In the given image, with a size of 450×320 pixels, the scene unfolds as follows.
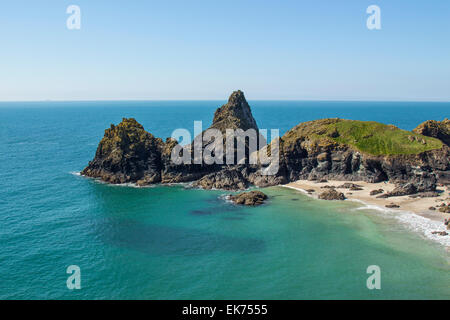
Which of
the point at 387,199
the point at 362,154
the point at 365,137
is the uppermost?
the point at 365,137

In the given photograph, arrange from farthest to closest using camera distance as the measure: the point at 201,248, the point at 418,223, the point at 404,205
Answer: the point at 404,205 < the point at 418,223 < the point at 201,248

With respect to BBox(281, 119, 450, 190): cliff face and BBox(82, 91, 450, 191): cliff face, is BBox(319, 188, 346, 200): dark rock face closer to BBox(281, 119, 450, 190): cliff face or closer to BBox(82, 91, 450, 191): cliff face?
BBox(281, 119, 450, 190): cliff face

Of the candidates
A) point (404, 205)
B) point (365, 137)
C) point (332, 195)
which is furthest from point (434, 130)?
point (332, 195)

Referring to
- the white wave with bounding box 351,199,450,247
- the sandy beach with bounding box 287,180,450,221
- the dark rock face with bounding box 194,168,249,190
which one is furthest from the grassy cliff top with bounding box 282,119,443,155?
the white wave with bounding box 351,199,450,247

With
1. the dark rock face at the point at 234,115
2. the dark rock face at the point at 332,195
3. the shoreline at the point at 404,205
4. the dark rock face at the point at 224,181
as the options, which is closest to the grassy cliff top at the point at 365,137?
the shoreline at the point at 404,205

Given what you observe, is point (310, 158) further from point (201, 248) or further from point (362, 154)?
point (201, 248)

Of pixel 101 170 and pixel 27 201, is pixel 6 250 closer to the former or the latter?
pixel 27 201
